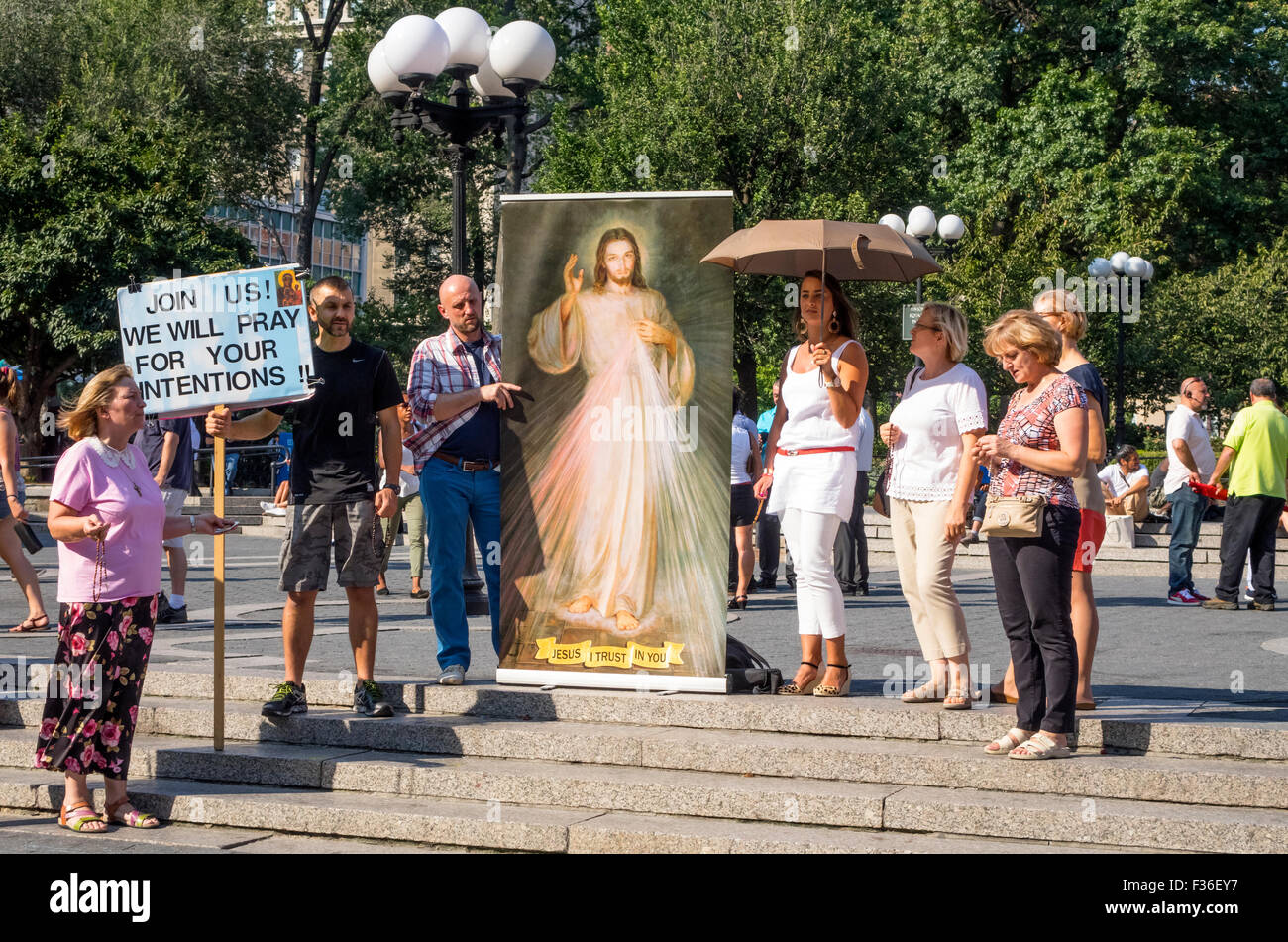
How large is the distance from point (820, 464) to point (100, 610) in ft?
10.6

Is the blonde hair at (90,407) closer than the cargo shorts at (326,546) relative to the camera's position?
Yes

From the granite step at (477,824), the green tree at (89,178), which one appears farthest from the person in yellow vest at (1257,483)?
the green tree at (89,178)

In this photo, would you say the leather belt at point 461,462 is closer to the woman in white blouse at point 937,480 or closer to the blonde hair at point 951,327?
the woman in white blouse at point 937,480

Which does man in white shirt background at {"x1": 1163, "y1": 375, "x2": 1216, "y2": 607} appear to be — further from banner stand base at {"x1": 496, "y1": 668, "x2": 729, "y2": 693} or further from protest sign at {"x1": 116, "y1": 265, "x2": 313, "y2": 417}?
protest sign at {"x1": 116, "y1": 265, "x2": 313, "y2": 417}

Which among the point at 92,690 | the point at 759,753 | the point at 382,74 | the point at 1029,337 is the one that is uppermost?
the point at 382,74

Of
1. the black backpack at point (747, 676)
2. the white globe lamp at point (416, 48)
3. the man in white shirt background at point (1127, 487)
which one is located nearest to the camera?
the black backpack at point (747, 676)

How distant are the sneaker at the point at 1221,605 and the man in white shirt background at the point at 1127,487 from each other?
4554 mm

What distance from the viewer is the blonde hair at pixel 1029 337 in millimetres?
6203

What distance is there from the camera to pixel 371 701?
6992mm

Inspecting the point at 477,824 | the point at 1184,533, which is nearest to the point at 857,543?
the point at 1184,533

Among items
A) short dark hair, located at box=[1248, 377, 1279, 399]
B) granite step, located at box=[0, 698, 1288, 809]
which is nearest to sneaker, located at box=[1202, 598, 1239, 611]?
short dark hair, located at box=[1248, 377, 1279, 399]

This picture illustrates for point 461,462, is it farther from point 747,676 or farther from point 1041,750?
point 1041,750

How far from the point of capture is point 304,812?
19.7 feet
